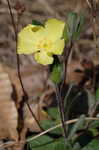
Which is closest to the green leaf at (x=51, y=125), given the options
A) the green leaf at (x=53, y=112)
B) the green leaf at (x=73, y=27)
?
the green leaf at (x=53, y=112)

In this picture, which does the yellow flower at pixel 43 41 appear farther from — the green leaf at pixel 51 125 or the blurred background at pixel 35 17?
the blurred background at pixel 35 17

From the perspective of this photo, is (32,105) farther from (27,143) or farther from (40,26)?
(40,26)

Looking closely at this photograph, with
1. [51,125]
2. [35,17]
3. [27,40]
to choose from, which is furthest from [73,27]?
[35,17]

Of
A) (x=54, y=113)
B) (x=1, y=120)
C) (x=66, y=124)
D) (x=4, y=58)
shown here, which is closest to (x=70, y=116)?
(x=54, y=113)

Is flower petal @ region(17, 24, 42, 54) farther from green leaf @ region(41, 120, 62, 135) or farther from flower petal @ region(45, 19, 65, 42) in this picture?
green leaf @ region(41, 120, 62, 135)

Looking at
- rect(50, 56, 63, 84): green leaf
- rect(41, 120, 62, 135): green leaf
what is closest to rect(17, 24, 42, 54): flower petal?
rect(50, 56, 63, 84): green leaf

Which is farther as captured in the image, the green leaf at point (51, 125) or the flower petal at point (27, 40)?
the green leaf at point (51, 125)
